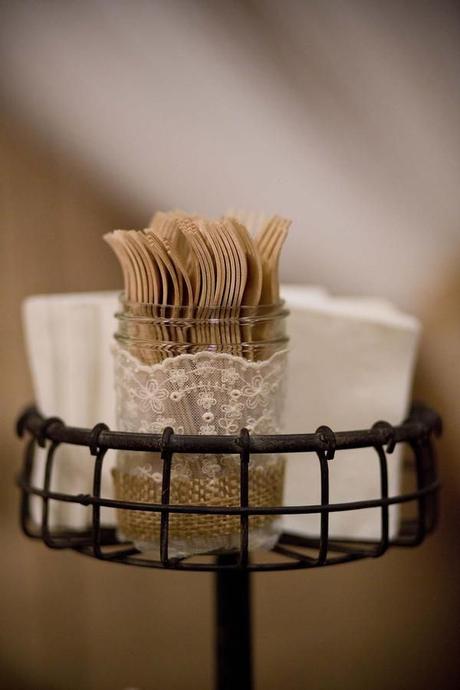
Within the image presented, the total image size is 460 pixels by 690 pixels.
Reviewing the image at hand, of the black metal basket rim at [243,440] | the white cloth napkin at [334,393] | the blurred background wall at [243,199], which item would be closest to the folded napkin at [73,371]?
the white cloth napkin at [334,393]

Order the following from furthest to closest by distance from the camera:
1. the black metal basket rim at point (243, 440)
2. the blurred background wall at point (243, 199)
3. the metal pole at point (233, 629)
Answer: the blurred background wall at point (243, 199)
the metal pole at point (233, 629)
the black metal basket rim at point (243, 440)

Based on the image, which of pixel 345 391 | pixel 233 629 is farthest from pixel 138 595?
pixel 345 391

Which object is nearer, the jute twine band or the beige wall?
the jute twine band

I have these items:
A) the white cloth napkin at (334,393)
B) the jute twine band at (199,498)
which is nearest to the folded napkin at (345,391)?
the white cloth napkin at (334,393)

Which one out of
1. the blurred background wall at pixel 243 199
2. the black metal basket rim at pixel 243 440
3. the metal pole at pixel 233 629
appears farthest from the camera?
the blurred background wall at pixel 243 199

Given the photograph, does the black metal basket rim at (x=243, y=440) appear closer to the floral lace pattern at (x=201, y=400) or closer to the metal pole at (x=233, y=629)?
the floral lace pattern at (x=201, y=400)

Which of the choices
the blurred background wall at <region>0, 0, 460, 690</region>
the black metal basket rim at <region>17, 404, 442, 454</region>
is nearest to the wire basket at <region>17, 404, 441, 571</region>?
the black metal basket rim at <region>17, 404, 442, 454</region>

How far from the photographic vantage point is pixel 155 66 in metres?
0.79

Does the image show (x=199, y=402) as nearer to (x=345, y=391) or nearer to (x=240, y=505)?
(x=240, y=505)

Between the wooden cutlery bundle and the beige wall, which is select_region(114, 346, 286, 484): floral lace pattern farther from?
the beige wall

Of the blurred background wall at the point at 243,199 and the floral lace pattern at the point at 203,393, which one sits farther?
the blurred background wall at the point at 243,199

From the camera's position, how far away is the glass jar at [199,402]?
0.47m

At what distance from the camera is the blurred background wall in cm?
73

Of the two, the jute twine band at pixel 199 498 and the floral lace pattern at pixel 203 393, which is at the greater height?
the floral lace pattern at pixel 203 393
